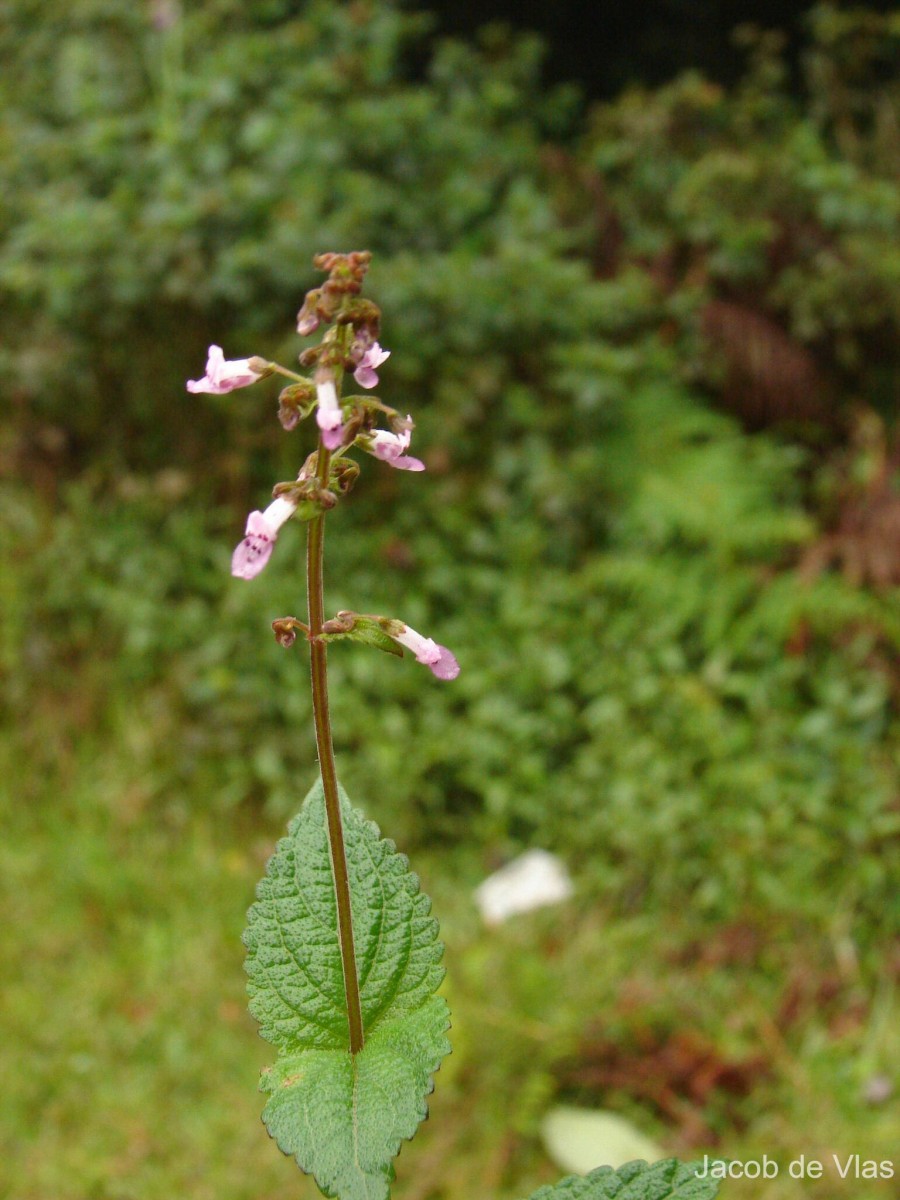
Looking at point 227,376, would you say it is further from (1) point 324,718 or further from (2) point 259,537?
(1) point 324,718

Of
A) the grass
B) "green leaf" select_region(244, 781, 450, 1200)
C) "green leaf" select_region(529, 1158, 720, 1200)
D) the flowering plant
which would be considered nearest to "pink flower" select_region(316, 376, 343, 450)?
the flowering plant

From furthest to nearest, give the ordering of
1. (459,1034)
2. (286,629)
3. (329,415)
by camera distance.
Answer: (459,1034) < (286,629) < (329,415)

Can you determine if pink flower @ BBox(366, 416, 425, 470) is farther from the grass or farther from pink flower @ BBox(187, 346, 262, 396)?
the grass

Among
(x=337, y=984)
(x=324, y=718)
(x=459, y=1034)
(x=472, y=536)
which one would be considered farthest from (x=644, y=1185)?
(x=472, y=536)

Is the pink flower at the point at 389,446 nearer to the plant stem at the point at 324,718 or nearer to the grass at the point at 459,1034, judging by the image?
the plant stem at the point at 324,718

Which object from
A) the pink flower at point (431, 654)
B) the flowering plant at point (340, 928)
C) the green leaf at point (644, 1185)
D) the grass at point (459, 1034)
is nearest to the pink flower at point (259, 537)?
the flowering plant at point (340, 928)

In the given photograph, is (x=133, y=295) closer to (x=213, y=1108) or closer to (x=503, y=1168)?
(x=213, y=1108)
